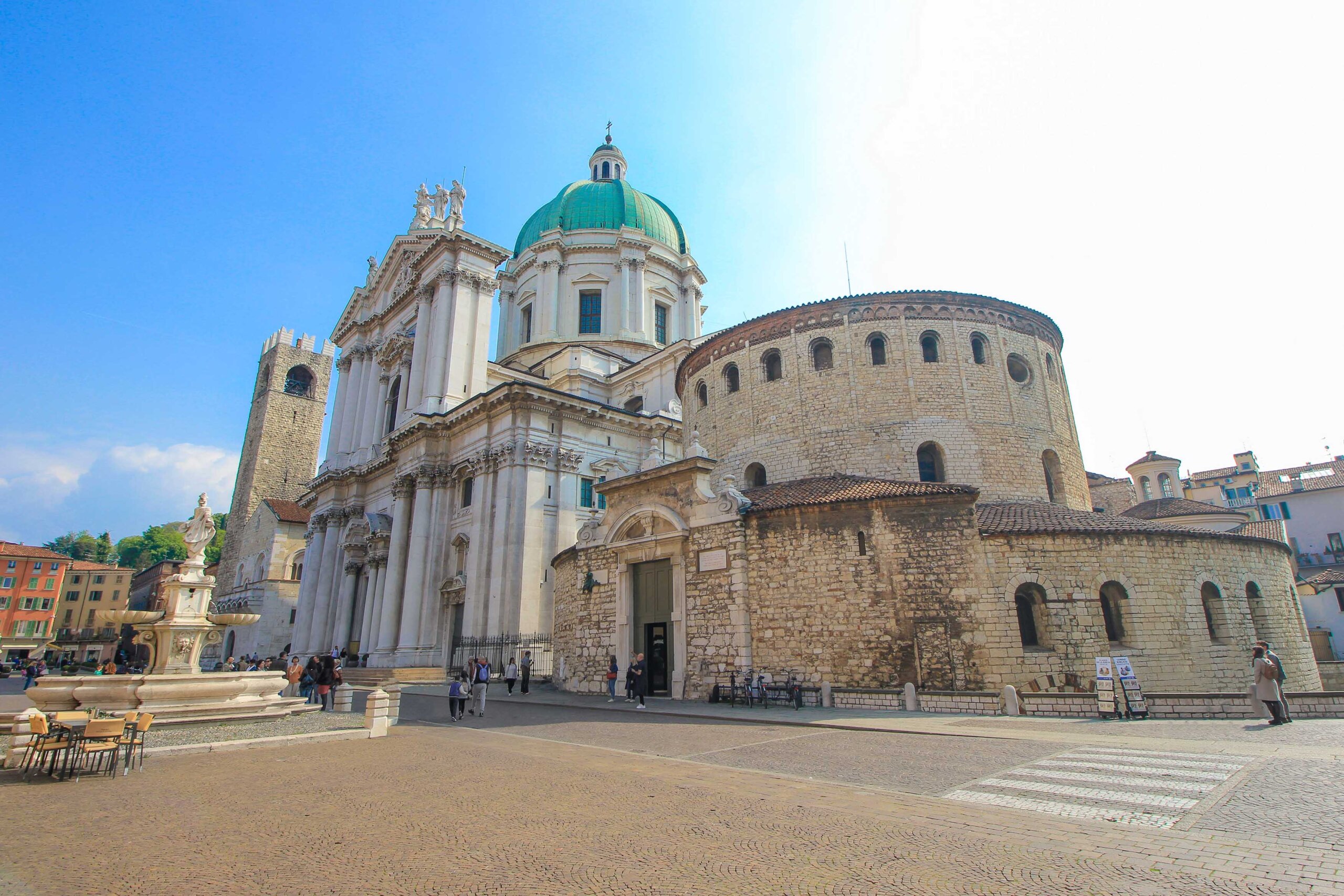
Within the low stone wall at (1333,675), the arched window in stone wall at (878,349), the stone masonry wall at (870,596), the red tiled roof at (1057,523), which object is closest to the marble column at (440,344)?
the arched window in stone wall at (878,349)

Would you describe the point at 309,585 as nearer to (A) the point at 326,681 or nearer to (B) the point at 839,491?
(A) the point at 326,681

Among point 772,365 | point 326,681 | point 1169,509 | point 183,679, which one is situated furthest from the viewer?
point 1169,509

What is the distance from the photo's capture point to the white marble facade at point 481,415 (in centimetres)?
3028

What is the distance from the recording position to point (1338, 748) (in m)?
8.80

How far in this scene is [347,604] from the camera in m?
36.7

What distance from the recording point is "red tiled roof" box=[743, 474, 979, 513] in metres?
16.1

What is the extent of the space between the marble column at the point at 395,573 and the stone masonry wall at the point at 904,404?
18.3 metres

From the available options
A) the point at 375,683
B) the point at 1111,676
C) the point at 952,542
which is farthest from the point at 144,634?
the point at 1111,676

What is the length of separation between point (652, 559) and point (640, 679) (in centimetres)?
380

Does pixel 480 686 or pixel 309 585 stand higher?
pixel 309 585

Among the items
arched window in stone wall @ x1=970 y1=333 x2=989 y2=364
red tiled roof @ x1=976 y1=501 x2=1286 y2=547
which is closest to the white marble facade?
red tiled roof @ x1=976 y1=501 x2=1286 y2=547

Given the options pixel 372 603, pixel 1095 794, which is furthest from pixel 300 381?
pixel 1095 794

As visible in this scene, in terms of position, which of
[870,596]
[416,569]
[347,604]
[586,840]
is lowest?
[586,840]

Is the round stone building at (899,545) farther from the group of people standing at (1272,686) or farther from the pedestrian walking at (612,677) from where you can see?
the group of people standing at (1272,686)
